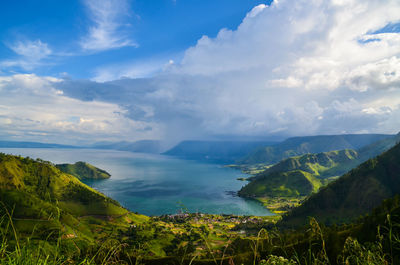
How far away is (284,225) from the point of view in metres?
179

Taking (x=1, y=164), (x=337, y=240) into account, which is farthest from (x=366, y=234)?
(x=1, y=164)

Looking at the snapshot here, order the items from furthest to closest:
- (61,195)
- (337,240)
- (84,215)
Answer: (61,195) < (84,215) < (337,240)

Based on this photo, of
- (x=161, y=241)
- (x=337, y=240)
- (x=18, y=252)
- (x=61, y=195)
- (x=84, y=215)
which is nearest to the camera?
(x=18, y=252)

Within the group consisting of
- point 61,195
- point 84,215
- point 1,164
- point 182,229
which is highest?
point 1,164

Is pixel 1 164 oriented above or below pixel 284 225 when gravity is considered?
above

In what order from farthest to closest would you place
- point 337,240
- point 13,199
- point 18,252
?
point 13,199 < point 337,240 < point 18,252

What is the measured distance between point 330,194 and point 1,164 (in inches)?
11032

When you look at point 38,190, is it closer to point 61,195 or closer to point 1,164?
point 61,195

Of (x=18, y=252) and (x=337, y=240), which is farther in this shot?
(x=337, y=240)

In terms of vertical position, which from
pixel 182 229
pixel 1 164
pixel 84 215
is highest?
pixel 1 164

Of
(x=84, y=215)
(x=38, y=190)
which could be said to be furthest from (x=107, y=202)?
(x=38, y=190)

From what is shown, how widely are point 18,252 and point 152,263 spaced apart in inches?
3141

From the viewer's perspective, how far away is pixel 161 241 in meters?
146

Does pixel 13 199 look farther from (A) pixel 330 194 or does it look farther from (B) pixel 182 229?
(A) pixel 330 194
